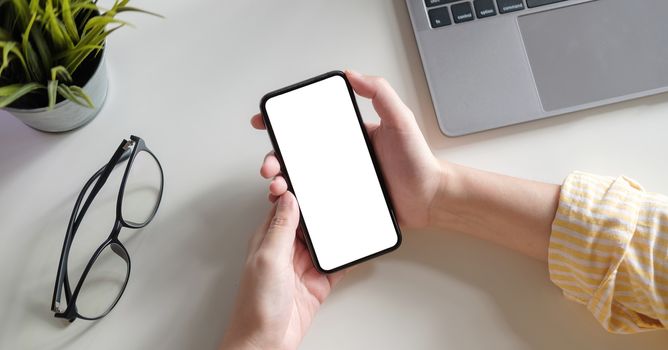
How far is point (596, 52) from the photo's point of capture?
1.99ft

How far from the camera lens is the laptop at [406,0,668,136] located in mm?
598

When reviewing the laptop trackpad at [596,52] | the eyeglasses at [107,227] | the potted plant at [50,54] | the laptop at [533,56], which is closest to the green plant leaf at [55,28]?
the potted plant at [50,54]

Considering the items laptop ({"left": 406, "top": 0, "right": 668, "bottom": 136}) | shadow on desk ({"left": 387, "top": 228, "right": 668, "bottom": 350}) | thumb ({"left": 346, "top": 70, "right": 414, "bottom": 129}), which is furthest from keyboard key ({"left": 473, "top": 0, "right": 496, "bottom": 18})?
shadow on desk ({"left": 387, "top": 228, "right": 668, "bottom": 350})

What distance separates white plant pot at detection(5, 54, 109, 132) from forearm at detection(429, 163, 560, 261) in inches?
15.5

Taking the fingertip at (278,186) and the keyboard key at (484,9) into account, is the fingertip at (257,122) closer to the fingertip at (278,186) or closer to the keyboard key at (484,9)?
the fingertip at (278,186)

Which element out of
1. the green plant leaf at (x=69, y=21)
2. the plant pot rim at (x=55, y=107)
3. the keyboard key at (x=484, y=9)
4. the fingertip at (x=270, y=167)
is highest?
the green plant leaf at (x=69, y=21)

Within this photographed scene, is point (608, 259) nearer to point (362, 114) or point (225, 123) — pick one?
point (362, 114)

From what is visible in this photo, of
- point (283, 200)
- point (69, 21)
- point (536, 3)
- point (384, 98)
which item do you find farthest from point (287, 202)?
point (536, 3)

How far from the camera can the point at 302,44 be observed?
24.4 inches

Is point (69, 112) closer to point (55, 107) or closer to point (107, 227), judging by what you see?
point (55, 107)

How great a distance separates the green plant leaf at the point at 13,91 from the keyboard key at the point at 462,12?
1.50 ft

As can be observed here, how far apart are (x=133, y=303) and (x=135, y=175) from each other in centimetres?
14

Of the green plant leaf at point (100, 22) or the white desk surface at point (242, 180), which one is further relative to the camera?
the white desk surface at point (242, 180)

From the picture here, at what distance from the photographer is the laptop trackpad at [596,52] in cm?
60
